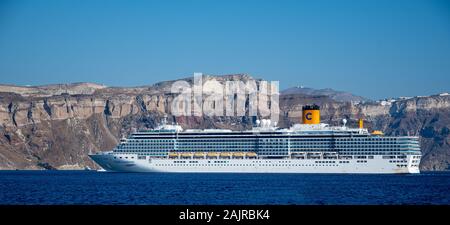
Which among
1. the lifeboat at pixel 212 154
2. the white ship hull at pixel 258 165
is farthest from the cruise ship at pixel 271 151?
the lifeboat at pixel 212 154

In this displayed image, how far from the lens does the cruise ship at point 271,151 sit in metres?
116

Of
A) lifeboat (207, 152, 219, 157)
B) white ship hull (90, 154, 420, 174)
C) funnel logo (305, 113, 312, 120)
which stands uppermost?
funnel logo (305, 113, 312, 120)

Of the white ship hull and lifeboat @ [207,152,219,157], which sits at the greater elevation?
lifeboat @ [207,152,219,157]

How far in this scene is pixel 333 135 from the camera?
118938mm

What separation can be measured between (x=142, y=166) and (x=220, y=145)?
11314mm

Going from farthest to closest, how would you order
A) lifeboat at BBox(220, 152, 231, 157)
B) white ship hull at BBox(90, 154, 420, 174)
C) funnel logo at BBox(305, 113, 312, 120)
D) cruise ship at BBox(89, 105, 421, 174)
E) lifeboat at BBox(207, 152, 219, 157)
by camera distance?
funnel logo at BBox(305, 113, 312, 120) < lifeboat at BBox(207, 152, 219, 157) < lifeboat at BBox(220, 152, 231, 157) < cruise ship at BBox(89, 105, 421, 174) < white ship hull at BBox(90, 154, 420, 174)

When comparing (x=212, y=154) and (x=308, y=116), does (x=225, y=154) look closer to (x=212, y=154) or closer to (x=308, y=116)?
(x=212, y=154)

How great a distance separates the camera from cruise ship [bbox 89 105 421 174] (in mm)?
115688

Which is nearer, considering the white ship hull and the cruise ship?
the white ship hull

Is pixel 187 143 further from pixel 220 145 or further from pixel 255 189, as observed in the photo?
pixel 255 189

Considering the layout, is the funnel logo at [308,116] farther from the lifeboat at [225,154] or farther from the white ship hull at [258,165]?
the lifeboat at [225,154]

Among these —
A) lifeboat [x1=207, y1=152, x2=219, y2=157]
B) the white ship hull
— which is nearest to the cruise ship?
the white ship hull

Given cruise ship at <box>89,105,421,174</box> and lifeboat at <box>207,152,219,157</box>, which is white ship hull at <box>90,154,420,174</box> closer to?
cruise ship at <box>89,105,421,174</box>

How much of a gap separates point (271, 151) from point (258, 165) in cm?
294
